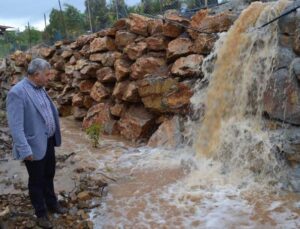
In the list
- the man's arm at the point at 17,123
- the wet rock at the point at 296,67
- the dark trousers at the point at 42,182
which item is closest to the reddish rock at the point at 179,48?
Answer: the wet rock at the point at 296,67

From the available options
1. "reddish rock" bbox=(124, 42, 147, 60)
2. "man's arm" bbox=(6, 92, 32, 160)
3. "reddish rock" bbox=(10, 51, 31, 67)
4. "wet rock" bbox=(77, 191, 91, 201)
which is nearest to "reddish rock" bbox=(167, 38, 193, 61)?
"reddish rock" bbox=(124, 42, 147, 60)

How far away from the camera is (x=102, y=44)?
8.94m

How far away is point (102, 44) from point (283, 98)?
203 inches

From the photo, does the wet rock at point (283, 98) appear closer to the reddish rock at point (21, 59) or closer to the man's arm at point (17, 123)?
the man's arm at point (17, 123)

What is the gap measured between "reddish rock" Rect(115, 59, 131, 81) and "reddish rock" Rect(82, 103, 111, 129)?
814mm

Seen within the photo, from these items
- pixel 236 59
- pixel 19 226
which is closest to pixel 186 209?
pixel 19 226

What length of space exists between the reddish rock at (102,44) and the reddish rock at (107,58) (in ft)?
0.40

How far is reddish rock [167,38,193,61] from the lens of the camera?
22.9ft

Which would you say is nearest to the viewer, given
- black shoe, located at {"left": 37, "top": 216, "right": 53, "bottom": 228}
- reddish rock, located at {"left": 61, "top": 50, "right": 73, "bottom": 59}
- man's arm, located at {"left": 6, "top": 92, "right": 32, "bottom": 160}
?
man's arm, located at {"left": 6, "top": 92, "right": 32, "bottom": 160}

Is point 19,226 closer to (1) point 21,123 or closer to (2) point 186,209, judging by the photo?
(1) point 21,123

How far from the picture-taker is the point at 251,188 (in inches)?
180

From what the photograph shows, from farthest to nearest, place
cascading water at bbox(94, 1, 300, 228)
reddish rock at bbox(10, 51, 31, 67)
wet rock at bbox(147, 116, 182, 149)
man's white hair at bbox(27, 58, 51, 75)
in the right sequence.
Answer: reddish rock at bbox(10, 51, 31, 67)
wet rock at bbox(147, 116, 182, 149)
cascading water at bbox(94, 1, 300, 228)
man's white hair at bbox(27, 58, 51, 75)

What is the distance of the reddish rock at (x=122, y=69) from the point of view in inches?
313

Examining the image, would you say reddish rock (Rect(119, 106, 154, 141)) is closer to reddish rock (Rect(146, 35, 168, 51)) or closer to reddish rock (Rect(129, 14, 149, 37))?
reddish rock (Rect(146, 35, 168, 51))
